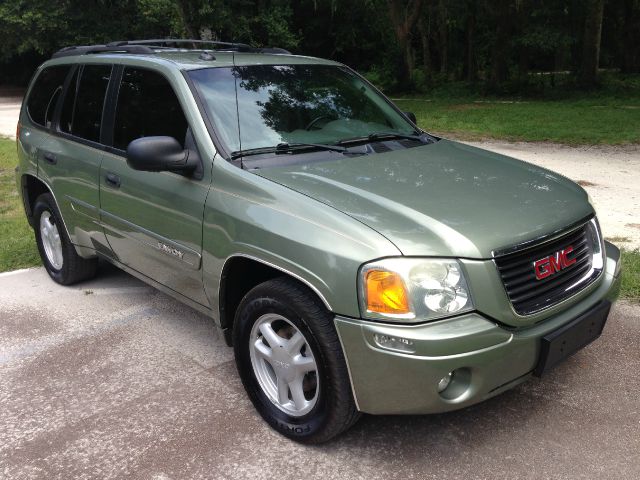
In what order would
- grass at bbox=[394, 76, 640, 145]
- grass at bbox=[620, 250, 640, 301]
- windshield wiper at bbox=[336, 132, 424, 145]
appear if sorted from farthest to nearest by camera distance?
grass at bbox=[394, 76, 640, 145] < grass at bbox=[620, 250, 640, 301] < windshield wiper at bbox=[336, 132, 424, 145]

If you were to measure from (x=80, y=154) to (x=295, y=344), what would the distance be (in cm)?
240

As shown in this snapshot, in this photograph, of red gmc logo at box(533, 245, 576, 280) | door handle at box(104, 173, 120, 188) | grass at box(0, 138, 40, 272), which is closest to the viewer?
red gmc logo at box(533, 245, 576, 280)

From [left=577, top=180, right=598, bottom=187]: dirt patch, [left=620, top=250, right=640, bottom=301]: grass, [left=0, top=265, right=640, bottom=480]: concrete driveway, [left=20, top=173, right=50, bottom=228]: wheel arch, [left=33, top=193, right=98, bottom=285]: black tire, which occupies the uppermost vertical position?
[left=20, top=173, right=50, bottom=228]: wheel arch

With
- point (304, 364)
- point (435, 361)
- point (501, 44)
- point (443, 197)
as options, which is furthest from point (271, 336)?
point (501, 44)

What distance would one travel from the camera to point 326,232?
272 cm

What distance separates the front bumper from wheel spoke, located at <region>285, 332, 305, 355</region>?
0.31 metres

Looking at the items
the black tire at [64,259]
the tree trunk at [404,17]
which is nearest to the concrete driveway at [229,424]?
the black tire at [64,259]

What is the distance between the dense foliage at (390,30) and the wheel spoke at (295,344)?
65.0ft

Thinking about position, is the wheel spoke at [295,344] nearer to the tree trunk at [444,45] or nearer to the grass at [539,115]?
the grass at [539,115]

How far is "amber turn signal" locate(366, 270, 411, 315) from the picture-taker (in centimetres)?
254

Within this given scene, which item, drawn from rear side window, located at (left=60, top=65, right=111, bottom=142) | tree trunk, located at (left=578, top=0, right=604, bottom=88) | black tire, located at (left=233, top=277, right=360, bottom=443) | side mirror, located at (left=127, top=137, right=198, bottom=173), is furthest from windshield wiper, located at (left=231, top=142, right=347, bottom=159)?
tree trunk, located at (left=578, top=0, right=604, bottom=88)

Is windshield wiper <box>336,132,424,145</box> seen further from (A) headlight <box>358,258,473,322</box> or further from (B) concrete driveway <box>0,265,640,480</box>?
(B) concrete driveway <box>0,265,640,480</box>

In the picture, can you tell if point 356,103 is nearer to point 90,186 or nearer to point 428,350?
point 90,186

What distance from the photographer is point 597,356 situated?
3768 millimetres
